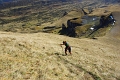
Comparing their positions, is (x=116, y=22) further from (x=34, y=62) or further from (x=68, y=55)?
(x=34, y=62)

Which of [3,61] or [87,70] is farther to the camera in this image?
[87,70]

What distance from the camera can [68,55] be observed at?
30.3m

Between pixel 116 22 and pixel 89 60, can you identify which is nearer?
pixel 89 60

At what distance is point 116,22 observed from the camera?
Result: 79.5m

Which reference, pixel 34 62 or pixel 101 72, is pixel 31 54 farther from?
pixel 101 72

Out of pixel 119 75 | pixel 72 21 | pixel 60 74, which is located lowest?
pixel 72 21

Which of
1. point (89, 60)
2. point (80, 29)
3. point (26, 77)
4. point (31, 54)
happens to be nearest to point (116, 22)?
point (80, 29)

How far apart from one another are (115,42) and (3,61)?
3510 centimetres

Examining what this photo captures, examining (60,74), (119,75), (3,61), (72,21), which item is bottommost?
(72,21)

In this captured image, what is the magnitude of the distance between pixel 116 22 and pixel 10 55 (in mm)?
60268

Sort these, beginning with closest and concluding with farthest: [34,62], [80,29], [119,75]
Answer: [34,62] < [119,75] < [80,29]

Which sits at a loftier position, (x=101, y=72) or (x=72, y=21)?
(x=101, y=72)

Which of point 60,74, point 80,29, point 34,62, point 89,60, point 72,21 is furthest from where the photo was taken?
point 72,21

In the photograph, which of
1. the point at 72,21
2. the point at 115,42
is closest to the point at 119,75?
the point at 115,42
